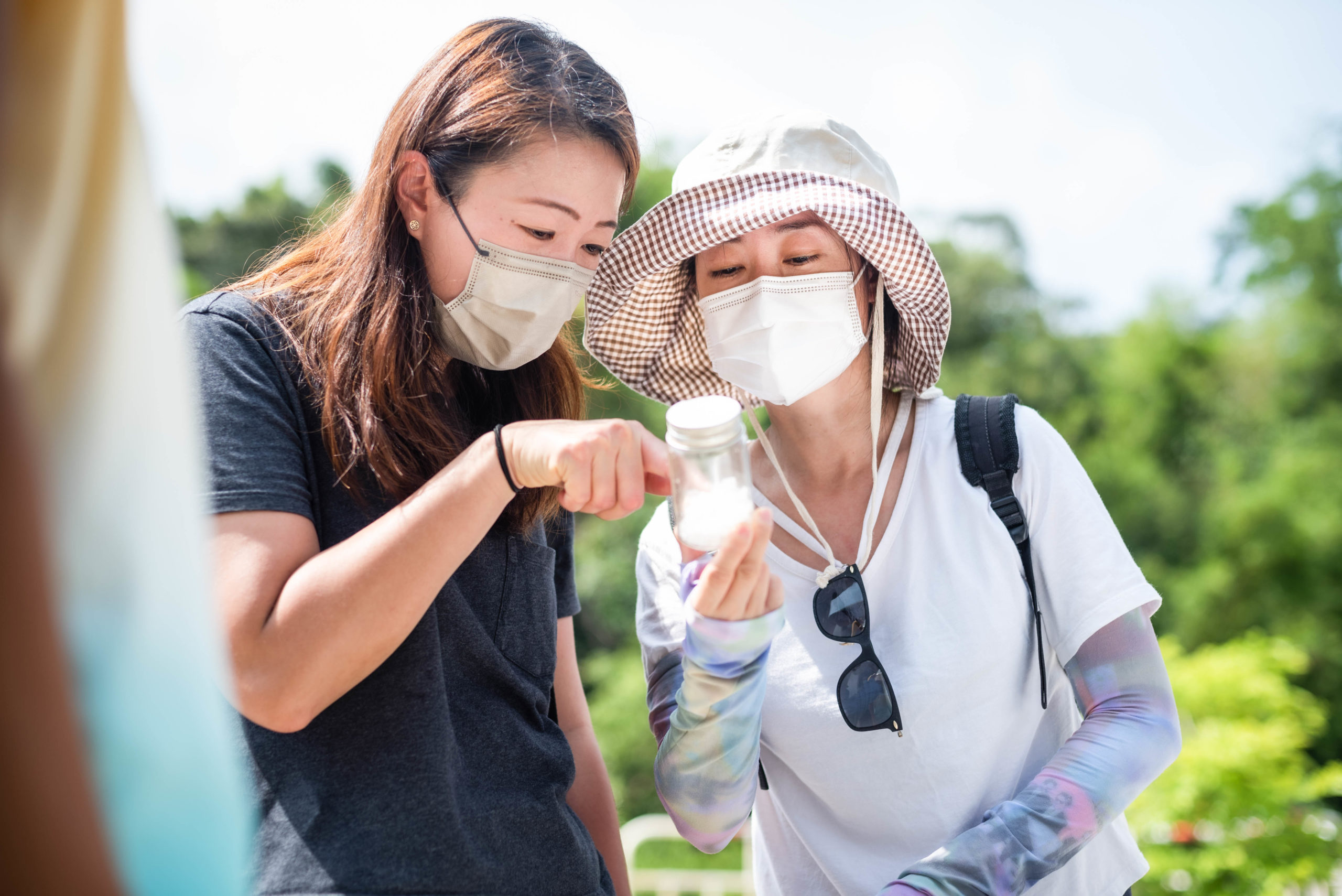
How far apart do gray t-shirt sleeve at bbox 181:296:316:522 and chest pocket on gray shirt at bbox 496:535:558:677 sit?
470 mm

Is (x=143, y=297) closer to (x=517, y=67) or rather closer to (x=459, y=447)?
(x=459, y=447)

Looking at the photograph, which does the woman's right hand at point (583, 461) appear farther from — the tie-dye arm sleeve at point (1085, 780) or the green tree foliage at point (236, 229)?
the green tree foliage at point (236, 229)

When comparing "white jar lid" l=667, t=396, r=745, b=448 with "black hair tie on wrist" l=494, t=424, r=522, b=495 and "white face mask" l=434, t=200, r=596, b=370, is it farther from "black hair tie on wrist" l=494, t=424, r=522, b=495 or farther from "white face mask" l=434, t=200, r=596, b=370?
"white face mask" l=434, t=200, r=596, b=370

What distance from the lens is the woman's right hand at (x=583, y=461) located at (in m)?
1.52

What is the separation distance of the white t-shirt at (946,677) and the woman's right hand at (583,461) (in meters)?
0.83

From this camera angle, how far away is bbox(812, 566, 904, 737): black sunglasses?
2111 mm

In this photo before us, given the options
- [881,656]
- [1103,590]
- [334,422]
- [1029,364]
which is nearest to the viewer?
[334,422]

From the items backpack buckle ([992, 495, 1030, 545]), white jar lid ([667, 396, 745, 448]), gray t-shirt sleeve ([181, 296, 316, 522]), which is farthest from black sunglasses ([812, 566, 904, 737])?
gray t-shirt sleeve ([181, 296, 316, 522])

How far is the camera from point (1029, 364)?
1028 inches

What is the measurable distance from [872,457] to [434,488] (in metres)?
1.30

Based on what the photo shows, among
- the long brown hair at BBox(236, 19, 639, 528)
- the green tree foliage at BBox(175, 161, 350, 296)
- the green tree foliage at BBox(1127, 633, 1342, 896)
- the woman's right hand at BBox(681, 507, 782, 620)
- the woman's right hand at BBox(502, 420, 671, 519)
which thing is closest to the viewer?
the woman's right hand at BBox(502, 420, 671, 519)

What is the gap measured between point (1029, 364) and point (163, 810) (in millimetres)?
27585

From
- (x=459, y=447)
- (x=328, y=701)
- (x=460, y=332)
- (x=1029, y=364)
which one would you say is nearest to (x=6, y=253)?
(x=328, y=701)

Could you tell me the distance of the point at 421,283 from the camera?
203 centimetres
